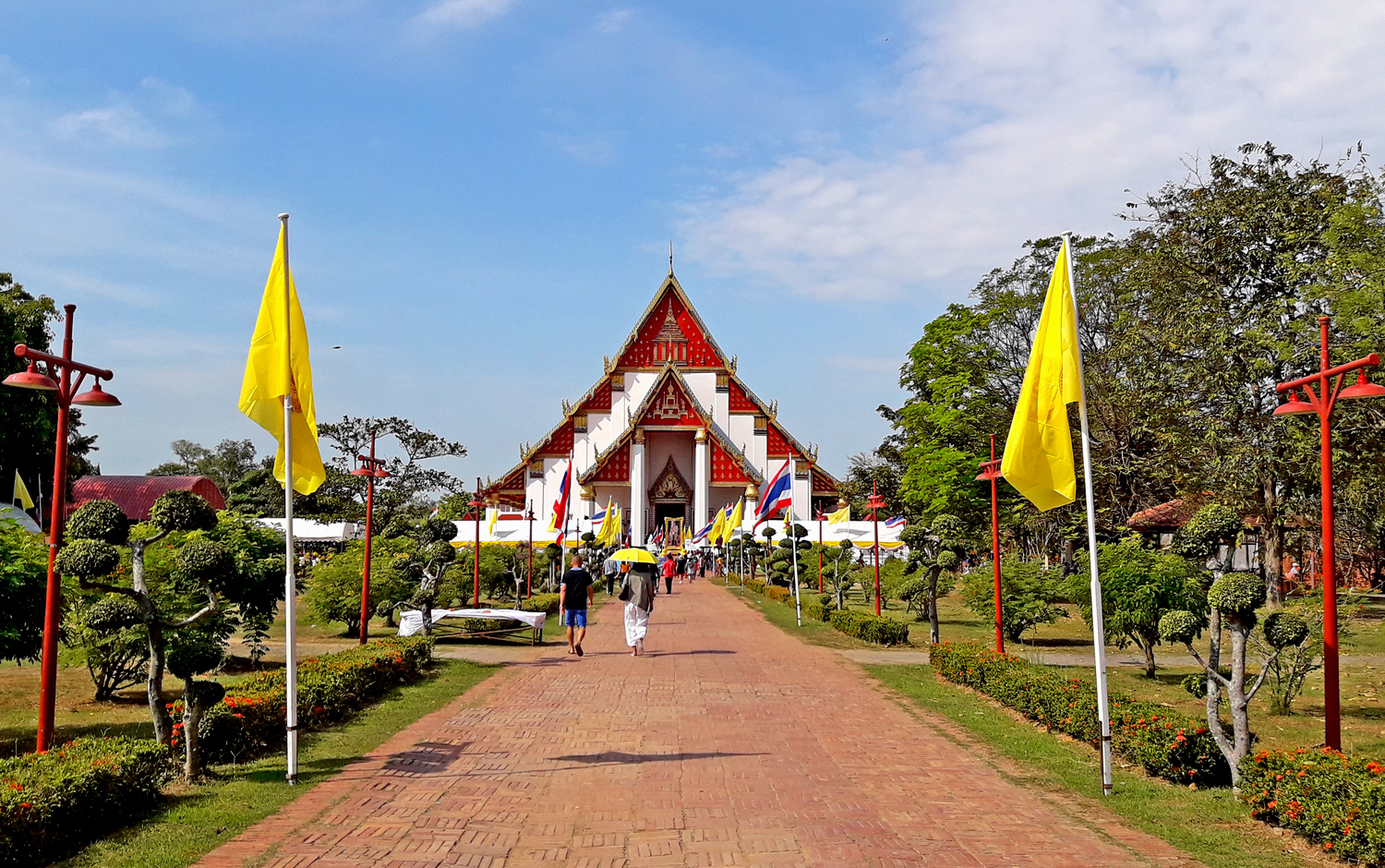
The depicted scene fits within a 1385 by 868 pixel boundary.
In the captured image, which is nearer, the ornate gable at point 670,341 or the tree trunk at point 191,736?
the tree trunk at point 191,736

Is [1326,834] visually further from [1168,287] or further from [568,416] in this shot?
[568,416]

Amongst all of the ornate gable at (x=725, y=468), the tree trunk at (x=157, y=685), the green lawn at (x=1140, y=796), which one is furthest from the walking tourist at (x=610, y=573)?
the tree trunk at (x=157, y=685)

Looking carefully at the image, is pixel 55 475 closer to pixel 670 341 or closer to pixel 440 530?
pixel 440 530

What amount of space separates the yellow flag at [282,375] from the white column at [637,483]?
45.8m

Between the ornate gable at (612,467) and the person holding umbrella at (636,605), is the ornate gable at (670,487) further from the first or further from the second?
the person holding umbrella at (636,605)

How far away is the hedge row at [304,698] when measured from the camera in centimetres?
909

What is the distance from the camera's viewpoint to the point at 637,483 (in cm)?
5531

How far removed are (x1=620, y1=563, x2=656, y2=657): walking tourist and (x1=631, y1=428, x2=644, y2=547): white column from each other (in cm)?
3676

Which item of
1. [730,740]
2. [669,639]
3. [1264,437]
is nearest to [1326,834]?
[730,740]

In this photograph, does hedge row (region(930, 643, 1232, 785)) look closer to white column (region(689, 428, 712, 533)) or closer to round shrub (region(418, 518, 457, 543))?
round shrub (region(418, 518, 457, 543))

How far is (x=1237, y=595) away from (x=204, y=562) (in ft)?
27.2

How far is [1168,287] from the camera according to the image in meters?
31.1

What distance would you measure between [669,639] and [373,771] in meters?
11.8

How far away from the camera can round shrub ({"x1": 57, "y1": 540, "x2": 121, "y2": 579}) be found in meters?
8.12
